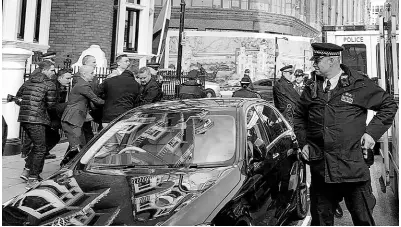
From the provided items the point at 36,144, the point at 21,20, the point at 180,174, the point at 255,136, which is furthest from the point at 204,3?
the point at 180,174

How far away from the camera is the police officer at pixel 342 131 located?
378 cm

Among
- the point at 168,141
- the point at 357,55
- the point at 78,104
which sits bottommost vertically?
the point at 168,141

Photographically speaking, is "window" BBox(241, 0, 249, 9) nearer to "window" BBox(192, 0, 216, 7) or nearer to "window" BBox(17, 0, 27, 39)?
"window" BBox(192, 0, 216, 7)

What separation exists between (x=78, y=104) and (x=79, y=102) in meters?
0.03

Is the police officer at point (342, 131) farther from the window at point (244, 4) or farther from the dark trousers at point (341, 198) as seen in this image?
the window at point (244, 4)

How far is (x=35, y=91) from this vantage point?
21.8ft

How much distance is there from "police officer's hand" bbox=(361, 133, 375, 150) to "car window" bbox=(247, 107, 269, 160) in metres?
0.86

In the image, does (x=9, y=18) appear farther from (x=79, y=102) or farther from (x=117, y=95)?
(x=117, y=95)

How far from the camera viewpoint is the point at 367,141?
368cm

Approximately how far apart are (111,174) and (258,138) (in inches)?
55.6

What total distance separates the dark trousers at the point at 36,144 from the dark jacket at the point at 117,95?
976 mm

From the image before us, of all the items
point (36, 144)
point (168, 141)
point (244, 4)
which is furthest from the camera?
point (244, 4)

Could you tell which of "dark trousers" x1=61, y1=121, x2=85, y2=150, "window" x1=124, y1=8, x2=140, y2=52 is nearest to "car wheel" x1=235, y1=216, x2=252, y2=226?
"dark trousers" x1=61, y1=121, x2=85, y2=150

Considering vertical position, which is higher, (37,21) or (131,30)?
(131,30)
